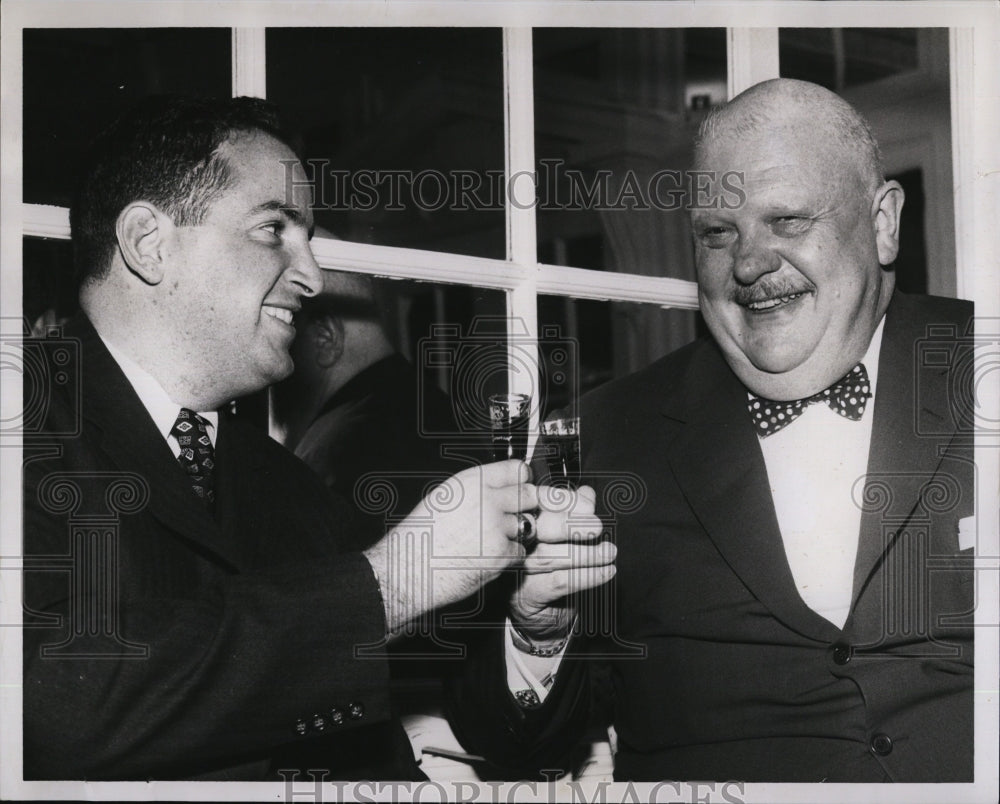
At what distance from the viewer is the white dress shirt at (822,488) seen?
5.65 feet

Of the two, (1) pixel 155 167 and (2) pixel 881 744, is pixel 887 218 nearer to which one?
(2) pixel 881 744

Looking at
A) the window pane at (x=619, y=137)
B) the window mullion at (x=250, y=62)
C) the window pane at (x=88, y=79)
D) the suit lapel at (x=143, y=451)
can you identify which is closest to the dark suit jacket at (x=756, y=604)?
the window pane at (x=619, y=137)

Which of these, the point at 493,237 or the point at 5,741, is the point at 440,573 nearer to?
the point at 493,237

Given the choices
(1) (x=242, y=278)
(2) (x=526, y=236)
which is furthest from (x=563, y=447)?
(1) (x=242, y=278)

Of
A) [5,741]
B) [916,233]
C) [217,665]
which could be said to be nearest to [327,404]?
[217,665]

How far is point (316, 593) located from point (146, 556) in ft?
0.92

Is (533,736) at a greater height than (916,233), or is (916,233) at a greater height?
(916,233)

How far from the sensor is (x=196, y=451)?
64.2 inches

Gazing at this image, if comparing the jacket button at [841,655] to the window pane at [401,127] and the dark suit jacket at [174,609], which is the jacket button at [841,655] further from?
the window pane at [401,127]

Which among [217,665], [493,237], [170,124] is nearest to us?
[217,665]

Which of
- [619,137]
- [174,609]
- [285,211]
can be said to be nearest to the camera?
[174,609]

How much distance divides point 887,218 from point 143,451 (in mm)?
1299

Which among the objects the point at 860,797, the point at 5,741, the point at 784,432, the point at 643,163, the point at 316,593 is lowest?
the point at 860,797

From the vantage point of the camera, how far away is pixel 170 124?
165cm
